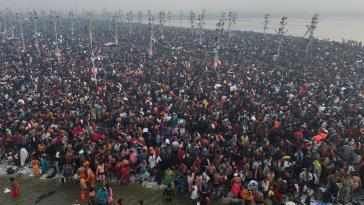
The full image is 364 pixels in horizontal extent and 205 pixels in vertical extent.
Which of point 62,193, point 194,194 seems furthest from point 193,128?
point 62,193

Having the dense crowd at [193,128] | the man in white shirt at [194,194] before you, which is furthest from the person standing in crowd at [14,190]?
the man in white shirt at [194,194]

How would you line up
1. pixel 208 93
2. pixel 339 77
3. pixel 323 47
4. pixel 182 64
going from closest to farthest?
pixel 208 93
pixel 339 77
pixel 182 64
pixel 323 47

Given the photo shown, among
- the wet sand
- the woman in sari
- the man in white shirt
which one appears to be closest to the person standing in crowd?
the wet sand

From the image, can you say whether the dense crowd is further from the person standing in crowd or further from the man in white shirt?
the person standing in crowd

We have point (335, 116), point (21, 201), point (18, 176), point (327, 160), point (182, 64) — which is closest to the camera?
point (21, 201)

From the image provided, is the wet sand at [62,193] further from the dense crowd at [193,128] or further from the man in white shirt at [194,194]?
the dense crowd at [193,128]

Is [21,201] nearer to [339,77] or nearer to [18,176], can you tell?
[18,176]

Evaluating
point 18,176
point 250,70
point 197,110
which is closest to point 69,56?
point 250,70
